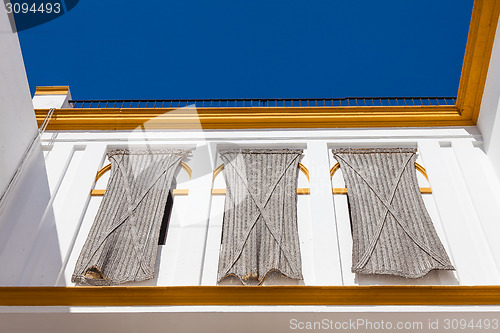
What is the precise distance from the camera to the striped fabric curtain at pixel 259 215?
6453 millimetres

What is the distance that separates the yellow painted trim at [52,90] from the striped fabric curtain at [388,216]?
535cm

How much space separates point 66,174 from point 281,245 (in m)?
3.67

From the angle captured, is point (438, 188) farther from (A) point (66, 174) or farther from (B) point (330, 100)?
(A) point (66, 174)

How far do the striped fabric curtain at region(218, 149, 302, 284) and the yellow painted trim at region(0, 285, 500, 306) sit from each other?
0.57m

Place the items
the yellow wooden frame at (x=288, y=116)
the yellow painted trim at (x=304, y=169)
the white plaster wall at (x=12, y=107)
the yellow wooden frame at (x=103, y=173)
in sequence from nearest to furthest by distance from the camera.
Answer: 1. the white plaster wall at (x=12, y=107)
2. the yellow wooden frame at (x=103, y=173)
3. the yellow painted trim at (x=304, y=169)
4. the yellow wooden frame at (x=288, y=116)

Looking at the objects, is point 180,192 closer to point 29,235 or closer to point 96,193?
point 96,193

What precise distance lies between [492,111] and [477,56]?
101 centimetres

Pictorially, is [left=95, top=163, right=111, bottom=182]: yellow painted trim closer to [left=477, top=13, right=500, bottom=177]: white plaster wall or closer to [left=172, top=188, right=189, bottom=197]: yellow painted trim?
[left=172, top=188, right=189, bottom=197]: yellow painted trim

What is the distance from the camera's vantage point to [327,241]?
6.77 meters

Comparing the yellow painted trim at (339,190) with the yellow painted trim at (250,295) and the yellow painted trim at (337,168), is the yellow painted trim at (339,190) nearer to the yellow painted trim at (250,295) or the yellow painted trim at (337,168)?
the yellow painted trim at (337,168)

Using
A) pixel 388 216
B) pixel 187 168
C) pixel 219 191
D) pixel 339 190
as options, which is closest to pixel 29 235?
pixel 187 168

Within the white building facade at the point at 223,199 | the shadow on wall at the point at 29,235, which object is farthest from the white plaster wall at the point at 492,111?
the shadow on wall at the point at 29,235

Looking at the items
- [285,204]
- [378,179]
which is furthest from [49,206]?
[378,179]

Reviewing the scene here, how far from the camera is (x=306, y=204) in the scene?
24.3 ft
